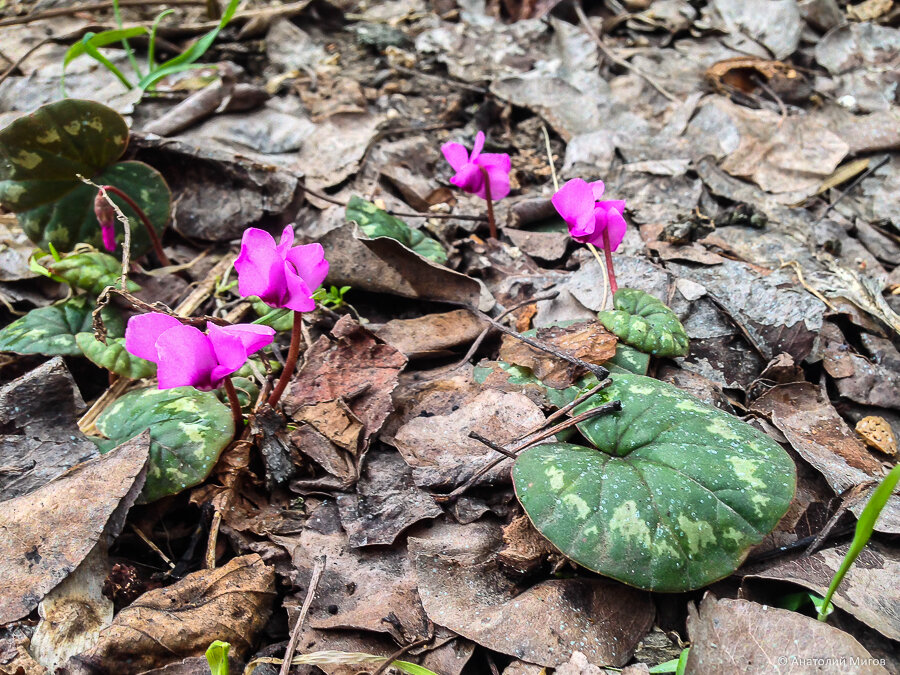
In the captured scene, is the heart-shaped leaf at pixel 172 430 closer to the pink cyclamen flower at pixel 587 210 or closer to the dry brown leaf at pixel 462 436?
the dry brown leaf at pixel 462 436

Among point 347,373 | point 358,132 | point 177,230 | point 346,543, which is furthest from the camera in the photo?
point 358,132

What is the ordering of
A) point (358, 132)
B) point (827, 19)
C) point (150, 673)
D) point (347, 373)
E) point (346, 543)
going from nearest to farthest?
point (150, 673)
point (346, 543)
point (347, 373)
point (358, 132)
point (827, 19)

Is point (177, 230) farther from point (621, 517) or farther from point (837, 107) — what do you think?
point (837, 107)

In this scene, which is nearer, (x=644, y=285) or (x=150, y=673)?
(x=150, y=673)

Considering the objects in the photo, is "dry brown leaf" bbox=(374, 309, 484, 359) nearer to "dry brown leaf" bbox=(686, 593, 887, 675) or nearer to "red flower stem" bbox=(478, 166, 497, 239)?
"red flower stem" bbox=(478, 166, 497, 239)

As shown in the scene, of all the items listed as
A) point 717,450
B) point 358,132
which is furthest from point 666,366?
point 358,132

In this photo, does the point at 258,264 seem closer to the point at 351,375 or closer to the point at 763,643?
the point at 351,375

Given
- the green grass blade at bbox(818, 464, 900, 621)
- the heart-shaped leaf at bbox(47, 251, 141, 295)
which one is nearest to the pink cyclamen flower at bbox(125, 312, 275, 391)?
the heart-shaped leaf at bbox(47, 251, 141, 295)
